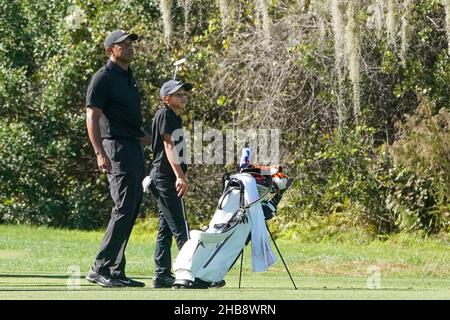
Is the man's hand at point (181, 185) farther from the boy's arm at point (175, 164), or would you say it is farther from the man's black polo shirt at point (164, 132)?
the man's black polo shirt at point (164, 132)

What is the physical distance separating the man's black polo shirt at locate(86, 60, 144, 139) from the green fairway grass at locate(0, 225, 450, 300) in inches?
56.2

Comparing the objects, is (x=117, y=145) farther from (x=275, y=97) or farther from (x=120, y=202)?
(x=275, y=97)

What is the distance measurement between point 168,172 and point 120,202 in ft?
1.86

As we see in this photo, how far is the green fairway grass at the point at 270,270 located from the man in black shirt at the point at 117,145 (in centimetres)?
32

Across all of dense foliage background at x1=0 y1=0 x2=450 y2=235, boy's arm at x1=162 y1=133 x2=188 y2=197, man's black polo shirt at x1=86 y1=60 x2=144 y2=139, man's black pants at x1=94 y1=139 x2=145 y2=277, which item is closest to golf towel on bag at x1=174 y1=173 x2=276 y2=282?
boy's arm at x1=162 y1=133 x2=188 y2=197

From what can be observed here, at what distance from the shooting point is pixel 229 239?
37.5ft

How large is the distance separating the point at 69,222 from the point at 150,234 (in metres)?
2.04

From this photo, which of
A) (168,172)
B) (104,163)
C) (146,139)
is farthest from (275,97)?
(104,163)

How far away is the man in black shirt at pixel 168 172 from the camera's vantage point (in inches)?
462

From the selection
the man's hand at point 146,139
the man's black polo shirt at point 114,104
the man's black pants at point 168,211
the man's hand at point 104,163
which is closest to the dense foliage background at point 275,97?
the man's hand at point 146,139

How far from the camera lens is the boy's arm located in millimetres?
11625

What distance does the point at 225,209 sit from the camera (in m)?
11.5

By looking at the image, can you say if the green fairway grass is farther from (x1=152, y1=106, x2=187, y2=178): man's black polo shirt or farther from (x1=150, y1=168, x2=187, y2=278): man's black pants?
(x1=152, y1=106, x2=187, y2=178): man's black polo shirt
